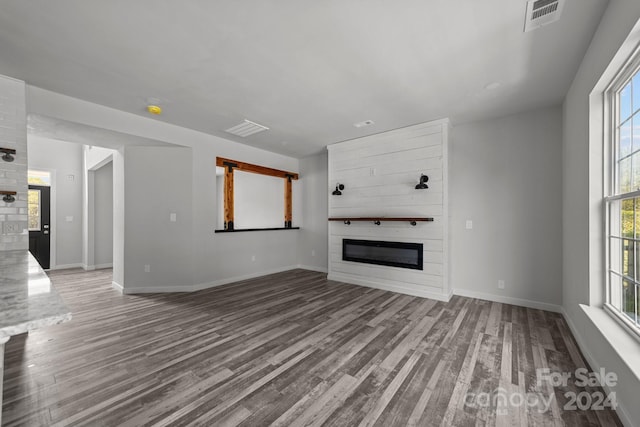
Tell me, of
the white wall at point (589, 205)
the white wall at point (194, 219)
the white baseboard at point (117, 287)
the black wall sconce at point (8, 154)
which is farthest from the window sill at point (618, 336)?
the white baseboard at point (117, 287)

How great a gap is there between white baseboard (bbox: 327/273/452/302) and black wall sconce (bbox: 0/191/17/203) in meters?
4.29

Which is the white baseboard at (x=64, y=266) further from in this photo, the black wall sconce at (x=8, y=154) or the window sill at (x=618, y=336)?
the window sill at (x=618, y=336)

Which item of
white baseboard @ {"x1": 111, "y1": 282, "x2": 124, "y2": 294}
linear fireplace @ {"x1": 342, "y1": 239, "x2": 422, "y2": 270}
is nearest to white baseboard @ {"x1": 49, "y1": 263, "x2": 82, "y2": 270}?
white baseboard @ {"x1": 111, "y1": 282, "x2": 124, "y2": 294}

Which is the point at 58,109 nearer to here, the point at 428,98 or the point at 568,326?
the point at 428,98

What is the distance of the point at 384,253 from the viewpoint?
4.54m

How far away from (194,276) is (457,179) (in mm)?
4413

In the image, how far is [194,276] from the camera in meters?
4.42

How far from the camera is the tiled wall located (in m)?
2.69

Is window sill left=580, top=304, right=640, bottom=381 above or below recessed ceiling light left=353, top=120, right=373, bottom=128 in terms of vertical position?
below

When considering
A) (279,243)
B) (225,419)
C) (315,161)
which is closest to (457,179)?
(315,161)

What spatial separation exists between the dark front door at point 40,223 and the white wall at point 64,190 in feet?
0.33

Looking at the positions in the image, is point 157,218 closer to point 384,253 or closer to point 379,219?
point 379,219

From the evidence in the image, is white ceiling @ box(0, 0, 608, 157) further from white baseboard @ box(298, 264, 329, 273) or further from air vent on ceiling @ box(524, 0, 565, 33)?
white baseboard @ box(298, 264, 329, 273)

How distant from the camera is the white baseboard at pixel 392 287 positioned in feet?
12.8
